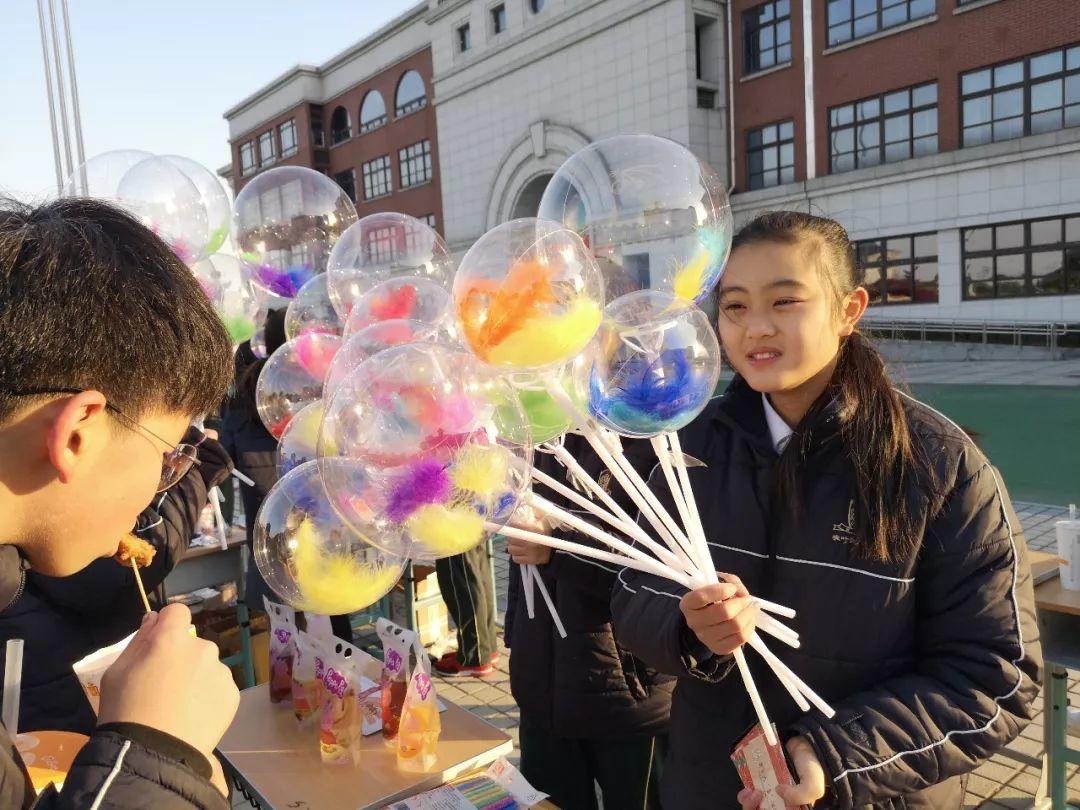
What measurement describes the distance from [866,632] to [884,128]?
21.0 metres

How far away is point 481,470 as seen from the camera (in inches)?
56.2

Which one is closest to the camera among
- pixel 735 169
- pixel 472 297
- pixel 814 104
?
pixel 472 297

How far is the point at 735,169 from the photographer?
71.0 feet

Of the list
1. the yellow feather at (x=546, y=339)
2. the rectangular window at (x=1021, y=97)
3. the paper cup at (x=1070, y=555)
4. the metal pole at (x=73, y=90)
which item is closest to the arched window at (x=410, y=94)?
the rectangular window at (x=1021, y=97)

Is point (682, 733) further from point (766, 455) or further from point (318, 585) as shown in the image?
point (318, 585)

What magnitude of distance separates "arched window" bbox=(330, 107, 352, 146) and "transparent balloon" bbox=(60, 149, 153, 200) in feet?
109

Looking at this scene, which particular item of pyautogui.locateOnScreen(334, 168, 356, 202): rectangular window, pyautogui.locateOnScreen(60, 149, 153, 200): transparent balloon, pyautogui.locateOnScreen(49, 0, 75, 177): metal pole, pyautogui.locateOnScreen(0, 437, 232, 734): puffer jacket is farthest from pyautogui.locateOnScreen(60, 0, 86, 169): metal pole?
pyautogui.locateOnScreen(334, 168, 356, 202): rectangular window

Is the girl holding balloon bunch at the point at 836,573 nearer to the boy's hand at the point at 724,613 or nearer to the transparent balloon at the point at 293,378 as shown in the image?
the boy's hand at the point at 724,613

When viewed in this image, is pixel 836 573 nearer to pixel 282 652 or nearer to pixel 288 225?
pixel 282 652

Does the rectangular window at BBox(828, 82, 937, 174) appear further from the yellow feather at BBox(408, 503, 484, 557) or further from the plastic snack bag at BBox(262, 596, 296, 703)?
the yellow feather at BBox(408, 503, 484, 557)

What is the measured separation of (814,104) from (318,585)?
21818 mm

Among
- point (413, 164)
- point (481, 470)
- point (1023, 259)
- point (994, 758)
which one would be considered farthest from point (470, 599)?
point (413, 164)

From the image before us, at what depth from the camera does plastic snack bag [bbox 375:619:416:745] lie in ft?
7.05

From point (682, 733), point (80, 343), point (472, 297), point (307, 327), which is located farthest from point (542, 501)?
point (307, 327)
